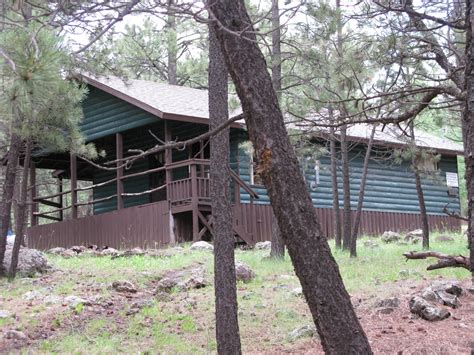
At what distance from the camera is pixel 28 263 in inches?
449

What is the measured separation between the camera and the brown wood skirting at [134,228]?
1653 centimetres

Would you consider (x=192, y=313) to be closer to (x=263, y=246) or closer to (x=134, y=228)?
(x=263, y=246)

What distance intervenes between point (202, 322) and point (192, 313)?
395 mm

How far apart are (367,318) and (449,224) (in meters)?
17.2

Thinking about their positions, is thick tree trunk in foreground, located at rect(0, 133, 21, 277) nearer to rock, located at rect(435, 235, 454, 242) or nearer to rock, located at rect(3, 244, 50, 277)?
rock, located at rect(3, 244, 50, 277)

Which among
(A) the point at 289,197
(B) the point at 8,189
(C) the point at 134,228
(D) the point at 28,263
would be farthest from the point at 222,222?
(C) the point at 134,228

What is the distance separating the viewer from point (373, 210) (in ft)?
72.3

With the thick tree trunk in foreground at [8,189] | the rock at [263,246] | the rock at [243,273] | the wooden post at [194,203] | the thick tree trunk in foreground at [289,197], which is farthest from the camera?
the rock at [263,246]

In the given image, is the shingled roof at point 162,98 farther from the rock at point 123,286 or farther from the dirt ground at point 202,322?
the dirt ground at point 202,322

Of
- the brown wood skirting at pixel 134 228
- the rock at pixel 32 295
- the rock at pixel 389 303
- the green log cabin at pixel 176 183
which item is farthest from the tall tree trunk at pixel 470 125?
the brown wood skirting at pixel 134 228

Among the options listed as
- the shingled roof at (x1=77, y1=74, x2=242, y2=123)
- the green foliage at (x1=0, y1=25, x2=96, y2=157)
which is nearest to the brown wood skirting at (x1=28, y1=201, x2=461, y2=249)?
the shingled roof at (x1=77, y1=74, x2=242, y2=123)

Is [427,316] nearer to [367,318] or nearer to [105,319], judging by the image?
[367,318]

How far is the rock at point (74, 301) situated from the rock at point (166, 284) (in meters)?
1.31

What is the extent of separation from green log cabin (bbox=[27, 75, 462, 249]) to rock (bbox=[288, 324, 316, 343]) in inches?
214
